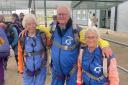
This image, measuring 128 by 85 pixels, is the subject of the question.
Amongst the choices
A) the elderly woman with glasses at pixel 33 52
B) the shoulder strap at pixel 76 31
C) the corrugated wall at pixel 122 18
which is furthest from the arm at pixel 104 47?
the corrugated wall at pixel 122 18

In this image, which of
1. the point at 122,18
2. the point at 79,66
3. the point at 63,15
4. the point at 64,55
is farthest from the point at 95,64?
the point at 122,18

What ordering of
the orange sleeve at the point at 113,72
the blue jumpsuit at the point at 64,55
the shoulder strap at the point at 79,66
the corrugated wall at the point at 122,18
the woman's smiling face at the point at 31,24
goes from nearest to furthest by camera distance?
the orange sleeve at the point at 113,72
the shoulder strap at the point at 79,66
the blue jumpsuit at the point at 64,55
the woman's smiling face at the point at 31,24
the corrugated wall at the point at 122,18

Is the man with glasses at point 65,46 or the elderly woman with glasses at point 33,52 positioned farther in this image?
the elderly woman with glasses at point 33,52

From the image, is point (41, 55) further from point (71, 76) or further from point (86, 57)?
point (86, 57)

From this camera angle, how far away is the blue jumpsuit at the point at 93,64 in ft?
12.2

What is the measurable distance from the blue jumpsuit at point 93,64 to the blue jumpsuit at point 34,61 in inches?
36.0

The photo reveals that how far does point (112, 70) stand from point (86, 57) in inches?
13.7

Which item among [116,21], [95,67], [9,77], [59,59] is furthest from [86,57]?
[116,21]

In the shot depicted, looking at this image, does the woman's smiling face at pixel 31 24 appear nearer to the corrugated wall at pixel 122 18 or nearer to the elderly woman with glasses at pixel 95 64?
the elderly woman with glasses at pixel 95 64

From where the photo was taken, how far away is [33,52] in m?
4.53

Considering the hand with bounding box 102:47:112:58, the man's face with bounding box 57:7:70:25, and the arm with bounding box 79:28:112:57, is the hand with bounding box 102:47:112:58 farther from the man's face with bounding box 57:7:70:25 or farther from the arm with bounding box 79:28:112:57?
the man's face with bounding box 57:7:70:25

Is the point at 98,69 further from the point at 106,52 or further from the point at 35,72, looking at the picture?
the point at 35,72

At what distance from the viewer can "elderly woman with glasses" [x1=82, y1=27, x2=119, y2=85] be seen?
3.66 m

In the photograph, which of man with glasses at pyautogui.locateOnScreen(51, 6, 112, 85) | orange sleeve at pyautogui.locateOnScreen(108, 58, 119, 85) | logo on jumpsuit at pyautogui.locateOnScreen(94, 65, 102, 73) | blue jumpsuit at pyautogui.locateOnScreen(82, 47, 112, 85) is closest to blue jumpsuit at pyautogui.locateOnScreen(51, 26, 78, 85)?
man with glasses at pyautogui.locateOnScreen(51, 6, 112, 85)
